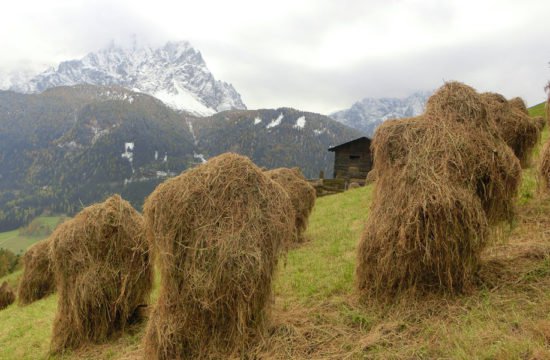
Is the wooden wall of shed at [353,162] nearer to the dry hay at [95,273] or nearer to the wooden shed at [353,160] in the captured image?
the wooden shed at [353,160]

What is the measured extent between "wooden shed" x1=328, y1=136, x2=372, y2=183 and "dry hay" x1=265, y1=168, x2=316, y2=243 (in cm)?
2411

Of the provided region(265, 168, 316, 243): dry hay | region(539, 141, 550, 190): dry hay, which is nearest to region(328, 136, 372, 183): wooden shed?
region(265, 168, 316, 243): dry hay

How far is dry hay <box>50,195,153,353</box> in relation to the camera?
→ 7309 mm

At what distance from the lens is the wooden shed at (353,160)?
38531 mm

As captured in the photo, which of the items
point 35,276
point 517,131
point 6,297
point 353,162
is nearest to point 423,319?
point 517,131

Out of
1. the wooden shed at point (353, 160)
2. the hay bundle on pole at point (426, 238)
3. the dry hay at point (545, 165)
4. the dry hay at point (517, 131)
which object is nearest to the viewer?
the hay bundle on pole at point (426, 238)

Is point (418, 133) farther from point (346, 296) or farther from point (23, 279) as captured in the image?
point (23, 279)

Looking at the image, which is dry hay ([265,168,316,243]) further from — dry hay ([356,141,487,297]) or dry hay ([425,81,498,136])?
dry hay ([356,141,487,297])

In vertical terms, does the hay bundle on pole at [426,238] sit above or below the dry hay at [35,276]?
above

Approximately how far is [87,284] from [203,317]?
3.27 meters

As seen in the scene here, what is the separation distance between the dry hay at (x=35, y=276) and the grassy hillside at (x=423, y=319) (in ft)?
26.2

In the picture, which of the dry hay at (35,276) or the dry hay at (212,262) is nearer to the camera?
the dry hay at (212,262)

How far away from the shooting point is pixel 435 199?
563 centimetres

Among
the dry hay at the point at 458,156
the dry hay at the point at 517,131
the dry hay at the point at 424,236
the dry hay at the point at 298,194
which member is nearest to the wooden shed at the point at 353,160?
the dry hay at the point at 298,194
